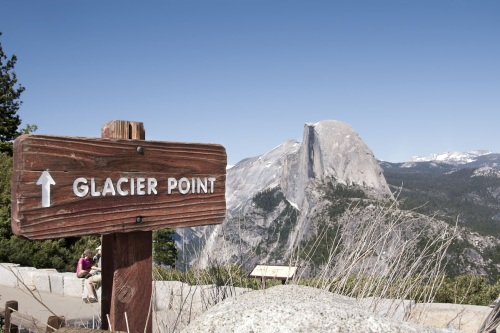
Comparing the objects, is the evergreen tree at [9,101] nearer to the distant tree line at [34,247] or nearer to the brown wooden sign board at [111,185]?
the distant tree line at [34,247]

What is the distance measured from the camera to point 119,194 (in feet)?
7.52

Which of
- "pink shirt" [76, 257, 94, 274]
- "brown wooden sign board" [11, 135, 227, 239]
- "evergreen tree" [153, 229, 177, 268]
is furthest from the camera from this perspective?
"evergreen tree" [153, 229, 177, 268]

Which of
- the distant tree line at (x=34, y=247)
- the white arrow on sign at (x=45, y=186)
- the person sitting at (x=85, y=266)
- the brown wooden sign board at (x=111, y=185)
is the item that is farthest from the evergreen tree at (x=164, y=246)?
the white arrow on sign at (x=45, y=186)

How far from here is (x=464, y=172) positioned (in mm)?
169875

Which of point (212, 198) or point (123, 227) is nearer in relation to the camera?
point (123, 227)

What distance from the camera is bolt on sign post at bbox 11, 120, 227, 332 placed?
6.70 feet

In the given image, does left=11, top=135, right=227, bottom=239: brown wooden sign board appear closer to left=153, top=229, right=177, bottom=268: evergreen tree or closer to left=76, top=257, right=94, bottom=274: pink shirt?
left=76, top=257, right=94, bottom=274: pink shirt

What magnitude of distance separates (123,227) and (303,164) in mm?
132746

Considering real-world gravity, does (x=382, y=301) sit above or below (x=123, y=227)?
below

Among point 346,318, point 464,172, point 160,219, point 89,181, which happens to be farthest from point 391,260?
point 464,172

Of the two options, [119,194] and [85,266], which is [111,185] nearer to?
[119,194]

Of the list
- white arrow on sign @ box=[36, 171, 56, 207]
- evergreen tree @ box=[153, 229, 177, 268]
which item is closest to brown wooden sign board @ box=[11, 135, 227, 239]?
white arrow on sign @ box=[36, 171, 56, 207]

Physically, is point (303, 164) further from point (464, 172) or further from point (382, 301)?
point (382, 301)

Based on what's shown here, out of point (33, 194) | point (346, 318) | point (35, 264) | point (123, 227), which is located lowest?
point (35, 264)
